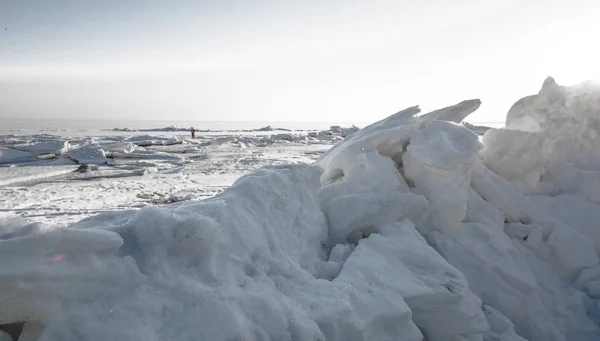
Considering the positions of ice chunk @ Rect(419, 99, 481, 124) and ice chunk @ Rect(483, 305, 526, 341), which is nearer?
ice chunk @ Rect(483, 305, 526, 341)

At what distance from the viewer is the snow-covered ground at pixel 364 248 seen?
1.99 metres

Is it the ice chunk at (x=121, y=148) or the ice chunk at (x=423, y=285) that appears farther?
the ice chunk at (x=121, y=148)

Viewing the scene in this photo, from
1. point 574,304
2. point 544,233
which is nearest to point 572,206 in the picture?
point 544,233

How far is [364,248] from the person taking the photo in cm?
330

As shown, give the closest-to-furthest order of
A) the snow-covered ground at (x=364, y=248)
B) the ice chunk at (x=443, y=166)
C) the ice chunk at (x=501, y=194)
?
the snow-covered ground at (x=364, y=248)
the ice chunk at (x=443, y=166)
the ice chunk at (x=501, y=194)

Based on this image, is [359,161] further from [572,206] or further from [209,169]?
[209,169]

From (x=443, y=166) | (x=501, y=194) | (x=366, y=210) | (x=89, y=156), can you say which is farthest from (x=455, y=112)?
(x=89, y=156)

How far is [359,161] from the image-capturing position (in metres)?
4.56

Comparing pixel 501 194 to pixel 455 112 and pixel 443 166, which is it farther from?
pixel 455 112

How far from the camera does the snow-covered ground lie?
6.51 ft

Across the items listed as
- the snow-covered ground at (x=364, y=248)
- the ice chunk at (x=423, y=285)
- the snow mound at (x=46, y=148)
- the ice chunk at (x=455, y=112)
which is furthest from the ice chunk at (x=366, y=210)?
the snow mound at (x=46, y=148)

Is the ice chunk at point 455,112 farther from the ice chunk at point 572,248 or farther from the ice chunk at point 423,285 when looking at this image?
the ice chunk at point 423,285

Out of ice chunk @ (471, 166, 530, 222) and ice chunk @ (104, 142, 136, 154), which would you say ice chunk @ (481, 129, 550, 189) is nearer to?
ice chunk @ (471, 166, 530, 222)

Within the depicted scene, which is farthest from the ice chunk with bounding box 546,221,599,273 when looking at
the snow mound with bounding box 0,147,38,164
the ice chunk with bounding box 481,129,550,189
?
the snow mound with bounding box 0,147,38,164
